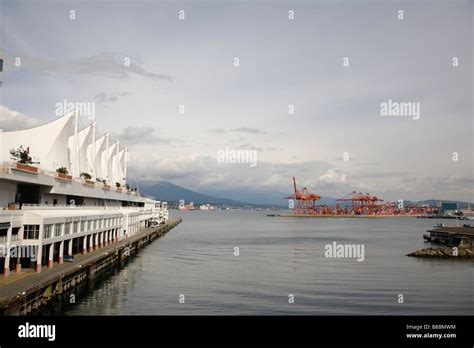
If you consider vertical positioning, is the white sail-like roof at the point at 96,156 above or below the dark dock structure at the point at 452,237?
above

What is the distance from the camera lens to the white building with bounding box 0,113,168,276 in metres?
28.4

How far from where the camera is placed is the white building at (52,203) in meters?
28.4

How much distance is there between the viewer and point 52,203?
140 feet

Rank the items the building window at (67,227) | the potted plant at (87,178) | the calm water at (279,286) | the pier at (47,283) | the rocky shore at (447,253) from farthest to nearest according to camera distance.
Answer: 1. the rocky shore at (447,253)
2. the potted plant at (87,178)
3. the building window at (67,227)
4. the calm water at (279,286)
5. the pier at (47,283)

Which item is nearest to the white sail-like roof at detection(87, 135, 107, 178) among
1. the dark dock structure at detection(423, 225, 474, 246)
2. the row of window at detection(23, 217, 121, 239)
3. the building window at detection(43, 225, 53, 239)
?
the row of window at detection(23, 217, 121, 239)

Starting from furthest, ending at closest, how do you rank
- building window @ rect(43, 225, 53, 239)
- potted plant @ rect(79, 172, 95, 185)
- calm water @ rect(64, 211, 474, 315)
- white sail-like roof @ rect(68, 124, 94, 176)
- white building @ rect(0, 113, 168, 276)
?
white sail-like roof @ rect(68, 124, 94, 176) → potted plant @ rect(79, 172, 95, 185) → building window @ rect(43, 225, 53, 239) → white building @ rect(0, 113, 168, 276) → calm water @ rect(64, 211, 474, 315)

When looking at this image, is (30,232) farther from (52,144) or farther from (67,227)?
(52,144)

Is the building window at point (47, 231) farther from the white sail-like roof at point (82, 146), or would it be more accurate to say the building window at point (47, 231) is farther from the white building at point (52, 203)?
the white sail-like roof at point (82, 146)

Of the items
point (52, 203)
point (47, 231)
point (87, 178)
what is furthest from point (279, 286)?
point (87, 178)

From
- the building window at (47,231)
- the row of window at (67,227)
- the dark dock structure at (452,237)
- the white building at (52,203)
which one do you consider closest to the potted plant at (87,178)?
the white building at (52,203)

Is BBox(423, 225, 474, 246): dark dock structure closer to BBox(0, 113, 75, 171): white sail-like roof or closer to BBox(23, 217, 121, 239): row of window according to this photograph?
BBox(23, 217, 121, 239): row of window

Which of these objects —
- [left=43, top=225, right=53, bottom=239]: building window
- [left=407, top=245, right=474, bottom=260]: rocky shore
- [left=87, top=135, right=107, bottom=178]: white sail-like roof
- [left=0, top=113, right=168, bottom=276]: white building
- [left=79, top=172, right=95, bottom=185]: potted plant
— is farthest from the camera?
[left=87, top=135, right=107, bottom=178]: white sail-like roof

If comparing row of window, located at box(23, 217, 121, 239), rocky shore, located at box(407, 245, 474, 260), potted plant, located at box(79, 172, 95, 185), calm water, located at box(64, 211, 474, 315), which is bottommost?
calm water, located at box(64, 211, 474, 315)
